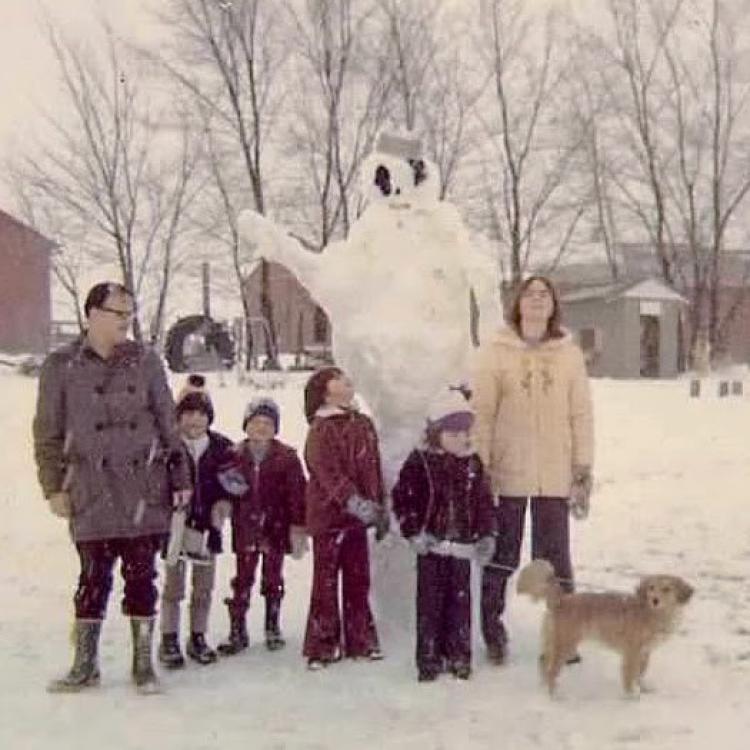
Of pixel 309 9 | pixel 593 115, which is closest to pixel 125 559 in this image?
pixel 309 9

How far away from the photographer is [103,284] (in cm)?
543

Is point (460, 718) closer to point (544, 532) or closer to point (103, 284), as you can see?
point (544, 532)

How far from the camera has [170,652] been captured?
5.78 m

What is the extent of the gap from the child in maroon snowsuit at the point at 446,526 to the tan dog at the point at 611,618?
1.12ft

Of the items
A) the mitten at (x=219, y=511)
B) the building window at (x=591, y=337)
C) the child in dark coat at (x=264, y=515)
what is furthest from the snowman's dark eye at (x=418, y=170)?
the building window at (x=591, y=337)

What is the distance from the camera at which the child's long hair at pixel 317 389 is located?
591 centimetres

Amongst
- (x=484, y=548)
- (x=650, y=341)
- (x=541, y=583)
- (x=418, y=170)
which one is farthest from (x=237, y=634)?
(x=650, y=341)

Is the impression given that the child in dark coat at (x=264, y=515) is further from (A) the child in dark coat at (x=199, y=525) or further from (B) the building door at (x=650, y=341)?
(B) the building door at (x=650, y=341)

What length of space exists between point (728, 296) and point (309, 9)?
59.1ft

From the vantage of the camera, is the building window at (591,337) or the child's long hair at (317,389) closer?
the child's long hair at (317,389)

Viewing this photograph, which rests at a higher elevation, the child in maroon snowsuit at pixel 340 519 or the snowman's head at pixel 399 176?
the snowman's head at pixel 399 176

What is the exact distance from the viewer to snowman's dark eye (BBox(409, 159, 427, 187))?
6.62 meters

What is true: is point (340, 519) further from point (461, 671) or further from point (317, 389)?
point (461, 671)

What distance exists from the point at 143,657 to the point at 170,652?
0.44 metres
